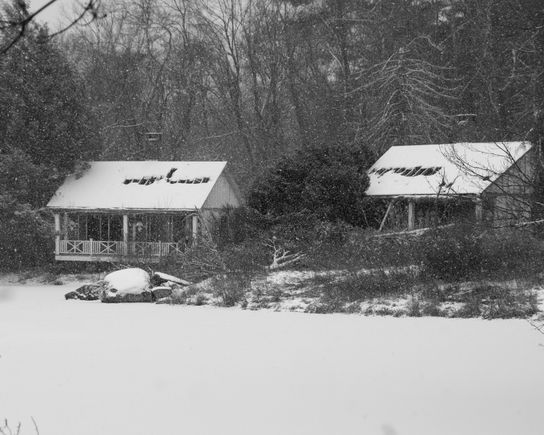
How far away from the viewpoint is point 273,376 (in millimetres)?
15078

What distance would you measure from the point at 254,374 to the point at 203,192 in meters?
21.8

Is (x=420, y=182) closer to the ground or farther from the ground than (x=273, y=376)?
farther from the ground

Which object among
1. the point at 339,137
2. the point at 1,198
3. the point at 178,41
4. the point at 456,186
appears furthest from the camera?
the point at 178,41

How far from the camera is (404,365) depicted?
1577cm

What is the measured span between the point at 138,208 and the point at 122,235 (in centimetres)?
268

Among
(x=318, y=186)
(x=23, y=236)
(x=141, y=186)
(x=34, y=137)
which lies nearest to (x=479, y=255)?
(x=318, y=186)

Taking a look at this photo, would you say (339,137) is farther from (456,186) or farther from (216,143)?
(456,186)

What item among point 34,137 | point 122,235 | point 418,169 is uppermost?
point 34,137

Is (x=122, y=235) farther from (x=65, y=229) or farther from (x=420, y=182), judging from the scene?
(x=420, y=182)

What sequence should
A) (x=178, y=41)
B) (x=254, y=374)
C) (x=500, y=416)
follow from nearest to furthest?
(x=500, y=416)
(x=254, y=374)
(x=178, y=41)

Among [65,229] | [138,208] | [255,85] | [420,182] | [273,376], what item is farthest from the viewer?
[255,85]

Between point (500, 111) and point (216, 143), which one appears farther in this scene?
point (216, 143)

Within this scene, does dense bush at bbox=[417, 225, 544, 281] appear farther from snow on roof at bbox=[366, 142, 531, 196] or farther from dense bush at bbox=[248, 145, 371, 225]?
dense bush at bbox=[248, 145, 371, 225]

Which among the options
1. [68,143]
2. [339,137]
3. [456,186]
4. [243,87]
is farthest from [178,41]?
[456,186]
